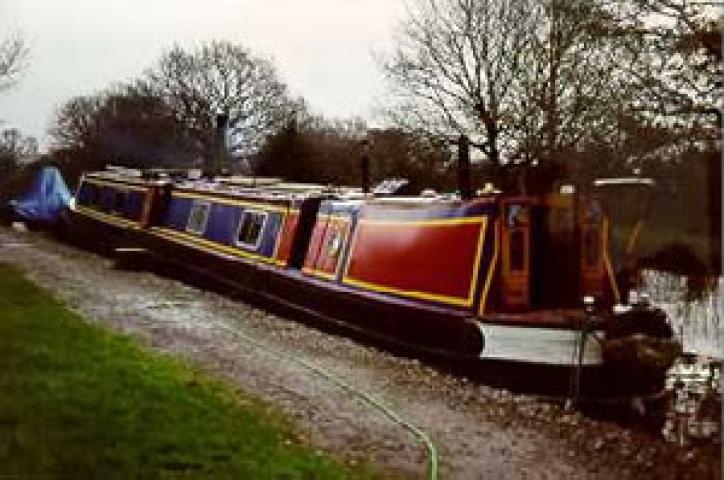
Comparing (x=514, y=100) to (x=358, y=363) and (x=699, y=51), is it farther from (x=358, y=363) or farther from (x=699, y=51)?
(x=358, y=363)

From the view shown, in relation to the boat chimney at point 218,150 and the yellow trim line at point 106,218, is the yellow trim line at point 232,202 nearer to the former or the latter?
the yellow trim line at point 106,218

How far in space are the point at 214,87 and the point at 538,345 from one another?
13.2m

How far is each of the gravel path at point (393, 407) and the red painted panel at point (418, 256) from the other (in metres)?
0.69

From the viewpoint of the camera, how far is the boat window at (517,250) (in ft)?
30.1

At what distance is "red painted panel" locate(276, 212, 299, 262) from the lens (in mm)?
12727

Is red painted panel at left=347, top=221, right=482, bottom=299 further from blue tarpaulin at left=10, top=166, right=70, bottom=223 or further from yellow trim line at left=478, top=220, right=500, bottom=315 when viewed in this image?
blue tarpaulin at left=10, top=166, right=70, bottom=223

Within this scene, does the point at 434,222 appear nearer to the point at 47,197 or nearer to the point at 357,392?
the point at 357,392

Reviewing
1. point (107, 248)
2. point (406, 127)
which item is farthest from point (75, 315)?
point (406, 127)

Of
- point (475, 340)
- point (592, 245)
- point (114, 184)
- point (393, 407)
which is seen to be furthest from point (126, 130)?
point (393, 407)

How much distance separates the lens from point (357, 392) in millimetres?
7984

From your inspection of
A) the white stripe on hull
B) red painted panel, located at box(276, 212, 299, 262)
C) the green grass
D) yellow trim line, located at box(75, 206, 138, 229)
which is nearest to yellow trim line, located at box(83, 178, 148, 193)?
yellow trim line, located at box(75, 206, 138, 229)

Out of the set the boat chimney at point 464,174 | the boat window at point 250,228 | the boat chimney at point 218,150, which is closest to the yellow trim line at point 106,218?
the boat chimney at point 218,150

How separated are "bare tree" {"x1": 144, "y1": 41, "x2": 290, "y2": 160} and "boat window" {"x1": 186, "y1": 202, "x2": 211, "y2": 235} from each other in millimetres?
3586

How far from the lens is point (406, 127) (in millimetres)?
24719
